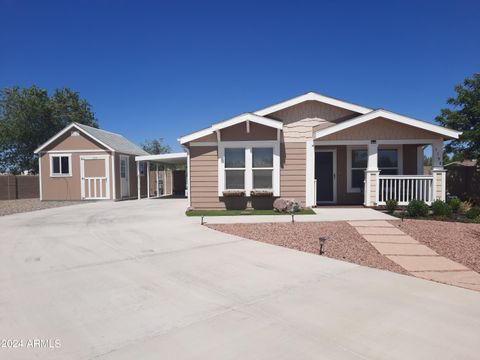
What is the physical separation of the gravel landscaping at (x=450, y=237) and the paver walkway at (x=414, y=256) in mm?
198

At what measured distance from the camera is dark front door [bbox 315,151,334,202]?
12.1 metres

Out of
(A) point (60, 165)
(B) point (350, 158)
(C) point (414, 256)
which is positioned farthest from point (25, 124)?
(C) point (414, 256)

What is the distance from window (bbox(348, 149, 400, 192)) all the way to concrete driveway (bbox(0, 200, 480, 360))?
727 cm

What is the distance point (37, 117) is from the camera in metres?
28.4

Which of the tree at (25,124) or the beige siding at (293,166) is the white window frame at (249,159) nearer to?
the beige siding at (293,166)

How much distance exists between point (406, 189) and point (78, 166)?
1612 cm

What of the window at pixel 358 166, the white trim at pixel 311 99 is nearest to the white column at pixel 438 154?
the window at pixel 358 166

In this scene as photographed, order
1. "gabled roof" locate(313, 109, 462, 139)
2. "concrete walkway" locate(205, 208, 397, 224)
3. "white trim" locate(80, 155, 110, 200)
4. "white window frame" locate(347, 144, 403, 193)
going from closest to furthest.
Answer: "concrete walkway" locate(205, 208, 397, 224)
"gabled roof" locate(313, 109, 462, 139)
"white window frame" locate(347, 144, 403, 193)
"white trim" locate(80, 155, 110, 200)

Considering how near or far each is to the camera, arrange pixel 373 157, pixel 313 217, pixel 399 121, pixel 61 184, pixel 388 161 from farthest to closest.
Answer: pixel 61 184 → pixel 388 161 → pixel 373 157 → pixel 399 121 → pixel 313 217

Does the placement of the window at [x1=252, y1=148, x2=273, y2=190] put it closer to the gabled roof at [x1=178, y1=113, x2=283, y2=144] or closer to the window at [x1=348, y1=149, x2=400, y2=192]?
the gabled roof at [x1=178, y1=113, x2=283, y2=144]

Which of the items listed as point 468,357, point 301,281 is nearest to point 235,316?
point 301,281

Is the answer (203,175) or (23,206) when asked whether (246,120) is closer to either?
(203,175)

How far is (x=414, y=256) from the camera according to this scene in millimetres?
5633

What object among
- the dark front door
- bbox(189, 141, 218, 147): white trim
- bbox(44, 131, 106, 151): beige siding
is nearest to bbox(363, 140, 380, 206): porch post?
the dark front door
